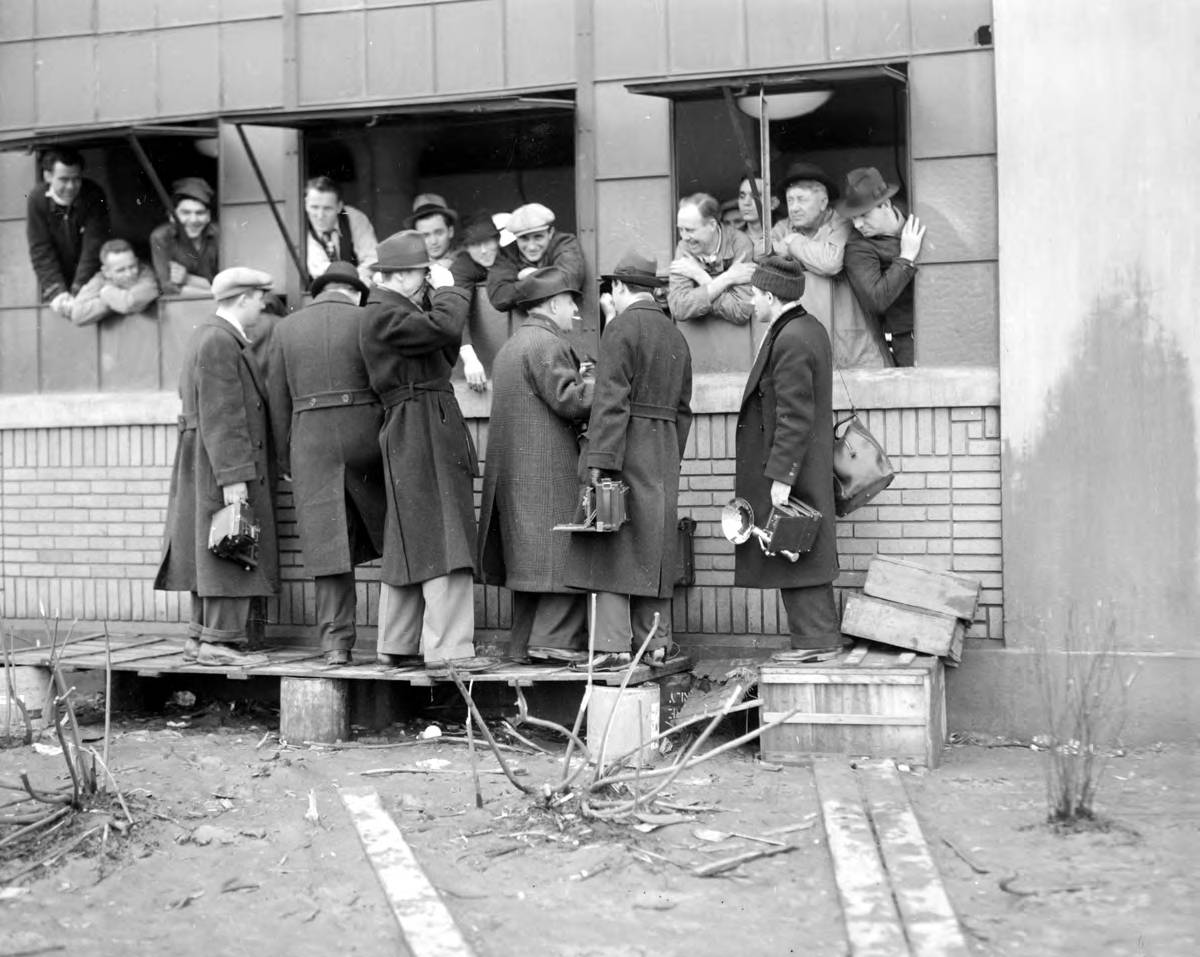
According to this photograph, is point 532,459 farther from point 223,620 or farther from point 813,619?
point 223,620

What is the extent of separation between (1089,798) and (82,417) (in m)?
5.53

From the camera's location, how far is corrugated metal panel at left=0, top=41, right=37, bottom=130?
8445 millimetres

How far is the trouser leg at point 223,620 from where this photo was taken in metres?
7.48

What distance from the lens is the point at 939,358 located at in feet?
23.9

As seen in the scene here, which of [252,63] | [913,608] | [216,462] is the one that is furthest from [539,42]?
[913,608]

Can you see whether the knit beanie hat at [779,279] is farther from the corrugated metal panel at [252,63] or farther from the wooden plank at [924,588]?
the corrugated metal panel at [252,63]

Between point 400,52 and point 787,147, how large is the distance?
2052 millimetres

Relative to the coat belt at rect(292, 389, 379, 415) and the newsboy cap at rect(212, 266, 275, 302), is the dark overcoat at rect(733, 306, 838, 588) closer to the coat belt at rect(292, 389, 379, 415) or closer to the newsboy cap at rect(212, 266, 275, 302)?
the coat belt at rect(292, 389, 379, 415)

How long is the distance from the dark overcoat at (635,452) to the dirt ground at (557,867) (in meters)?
0.84

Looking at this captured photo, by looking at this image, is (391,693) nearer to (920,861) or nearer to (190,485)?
(190,485)

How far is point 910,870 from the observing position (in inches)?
195

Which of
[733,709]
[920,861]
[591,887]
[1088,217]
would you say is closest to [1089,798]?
[920,861]

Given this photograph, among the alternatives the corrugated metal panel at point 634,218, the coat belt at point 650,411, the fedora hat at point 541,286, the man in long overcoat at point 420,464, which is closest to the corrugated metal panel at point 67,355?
the man in long overcoat at point 420,464

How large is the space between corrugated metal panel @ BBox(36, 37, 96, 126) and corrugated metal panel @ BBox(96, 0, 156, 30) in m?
0.14
